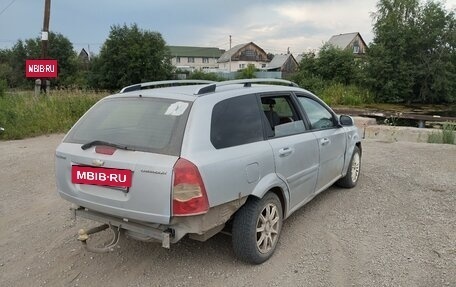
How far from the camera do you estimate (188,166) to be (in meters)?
2.64

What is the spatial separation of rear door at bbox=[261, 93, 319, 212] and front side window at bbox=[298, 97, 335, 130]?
0.76ft

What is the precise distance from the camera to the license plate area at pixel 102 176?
2.78m

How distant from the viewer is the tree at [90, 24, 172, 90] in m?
43.0

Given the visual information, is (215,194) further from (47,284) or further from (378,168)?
(378,168)

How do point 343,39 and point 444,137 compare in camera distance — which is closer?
point 444,137

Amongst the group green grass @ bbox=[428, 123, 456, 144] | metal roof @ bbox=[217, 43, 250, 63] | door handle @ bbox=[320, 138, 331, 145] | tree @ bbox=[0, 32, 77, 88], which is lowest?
green grass @ bbox=[428, 123, 456, 144]

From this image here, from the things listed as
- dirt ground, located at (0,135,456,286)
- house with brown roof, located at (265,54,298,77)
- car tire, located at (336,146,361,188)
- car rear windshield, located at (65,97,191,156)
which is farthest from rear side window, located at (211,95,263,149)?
house with brown roof, located at (265,54,298,77)

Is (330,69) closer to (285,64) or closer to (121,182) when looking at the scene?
(121,182)

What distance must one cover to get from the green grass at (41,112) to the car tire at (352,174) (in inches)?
342

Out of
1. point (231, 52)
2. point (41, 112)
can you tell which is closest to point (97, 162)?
point (41, 112)

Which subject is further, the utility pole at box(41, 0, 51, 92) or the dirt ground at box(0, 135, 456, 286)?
the utility pole at box(41, 0, 51, 92)

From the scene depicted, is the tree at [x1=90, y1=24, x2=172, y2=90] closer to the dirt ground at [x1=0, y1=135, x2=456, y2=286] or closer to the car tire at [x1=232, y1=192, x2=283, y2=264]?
the dirt ground at [x1=0, y1=135, x2=456, y2=286]

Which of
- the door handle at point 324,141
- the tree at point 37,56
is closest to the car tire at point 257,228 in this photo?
the door handle at point 324,141

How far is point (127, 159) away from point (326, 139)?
2.50 metres
